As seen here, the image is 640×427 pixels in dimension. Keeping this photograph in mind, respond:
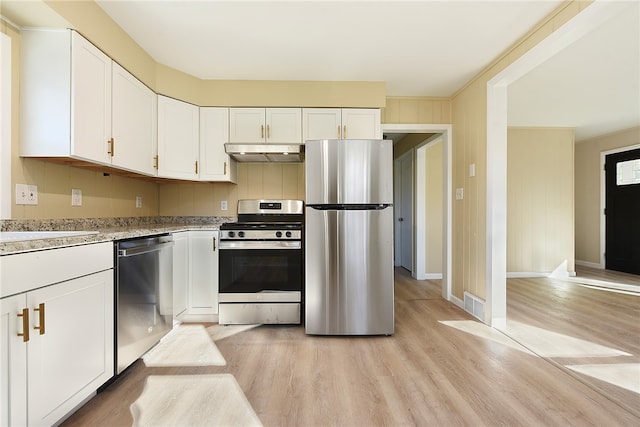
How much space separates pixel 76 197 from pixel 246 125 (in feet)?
5.10

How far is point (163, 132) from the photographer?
108 inches

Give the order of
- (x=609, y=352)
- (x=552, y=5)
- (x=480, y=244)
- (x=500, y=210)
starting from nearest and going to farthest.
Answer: (x=552, y=5), (x=609, y=352), (x=500, y=210), (x=480, y=244)

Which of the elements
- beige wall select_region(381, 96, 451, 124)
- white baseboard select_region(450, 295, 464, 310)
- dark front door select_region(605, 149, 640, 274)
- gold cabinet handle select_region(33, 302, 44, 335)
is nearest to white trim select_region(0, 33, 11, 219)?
gold cabinet handle select_region(33, 302, 44, 335)

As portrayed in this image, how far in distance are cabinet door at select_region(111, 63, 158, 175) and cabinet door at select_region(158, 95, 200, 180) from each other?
68 mm

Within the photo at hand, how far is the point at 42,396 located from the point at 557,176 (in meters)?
6.38

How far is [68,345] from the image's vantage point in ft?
4.50

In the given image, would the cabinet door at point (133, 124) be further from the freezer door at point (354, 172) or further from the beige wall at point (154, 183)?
the freezer door at point (354, 172)

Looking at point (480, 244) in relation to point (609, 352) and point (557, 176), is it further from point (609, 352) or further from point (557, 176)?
point (557, 176)

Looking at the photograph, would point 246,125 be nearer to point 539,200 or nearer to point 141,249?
point 141,249

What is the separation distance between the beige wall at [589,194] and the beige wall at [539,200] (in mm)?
1062

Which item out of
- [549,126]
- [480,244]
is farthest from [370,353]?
[549,126]

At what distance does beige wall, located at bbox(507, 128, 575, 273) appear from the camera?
4809 mm

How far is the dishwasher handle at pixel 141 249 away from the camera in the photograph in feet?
5.77

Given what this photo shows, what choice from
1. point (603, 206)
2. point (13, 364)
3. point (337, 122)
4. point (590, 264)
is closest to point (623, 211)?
point (603, 206)
